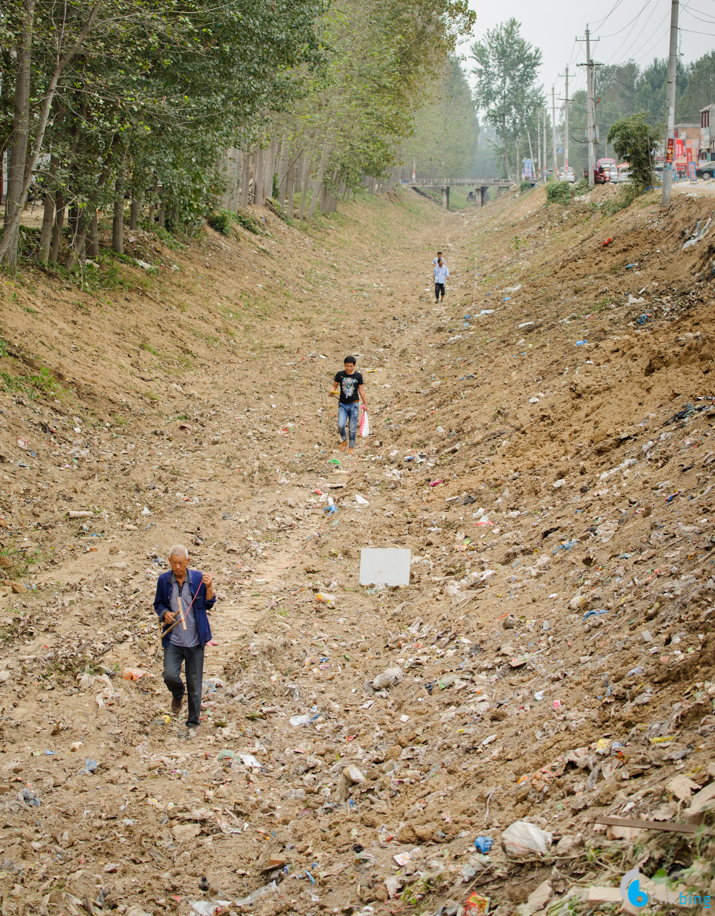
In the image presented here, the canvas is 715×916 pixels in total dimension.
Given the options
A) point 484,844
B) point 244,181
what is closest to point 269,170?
point 244,181

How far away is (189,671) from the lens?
5809 mm

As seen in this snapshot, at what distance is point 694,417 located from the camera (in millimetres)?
7969

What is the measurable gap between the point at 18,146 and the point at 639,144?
17262mm

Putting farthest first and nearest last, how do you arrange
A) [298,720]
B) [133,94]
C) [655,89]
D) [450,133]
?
[655,89]
[450,133]
[133,94]
[298,720]

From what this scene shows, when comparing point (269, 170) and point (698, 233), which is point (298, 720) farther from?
point (269, 170)

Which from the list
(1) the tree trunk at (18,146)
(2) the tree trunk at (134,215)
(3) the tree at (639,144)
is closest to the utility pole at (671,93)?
(3) the tree at (639,144)

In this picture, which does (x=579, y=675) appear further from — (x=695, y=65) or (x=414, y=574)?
(x=695, y=65)

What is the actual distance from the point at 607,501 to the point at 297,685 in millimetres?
3352

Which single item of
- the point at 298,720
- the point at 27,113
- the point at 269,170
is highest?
the point at 269,170

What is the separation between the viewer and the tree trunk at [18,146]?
1223 centimetres

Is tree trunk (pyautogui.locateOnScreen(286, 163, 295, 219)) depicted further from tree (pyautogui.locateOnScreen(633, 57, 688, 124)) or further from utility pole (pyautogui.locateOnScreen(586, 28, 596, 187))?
tree (pyautogui.locateOnScreen(633, 57, 688, 124))

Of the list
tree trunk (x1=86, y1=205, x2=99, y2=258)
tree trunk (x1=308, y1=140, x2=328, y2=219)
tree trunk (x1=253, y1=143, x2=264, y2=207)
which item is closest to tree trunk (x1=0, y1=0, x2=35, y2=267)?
tree trunk (x1=86, y1=205, x2=99, y2=258)

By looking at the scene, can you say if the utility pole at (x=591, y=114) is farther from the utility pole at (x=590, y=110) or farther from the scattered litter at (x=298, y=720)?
the scattered litter at (x=298, y=720)

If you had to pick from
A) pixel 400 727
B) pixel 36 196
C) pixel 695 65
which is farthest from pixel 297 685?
pixel 695 65
